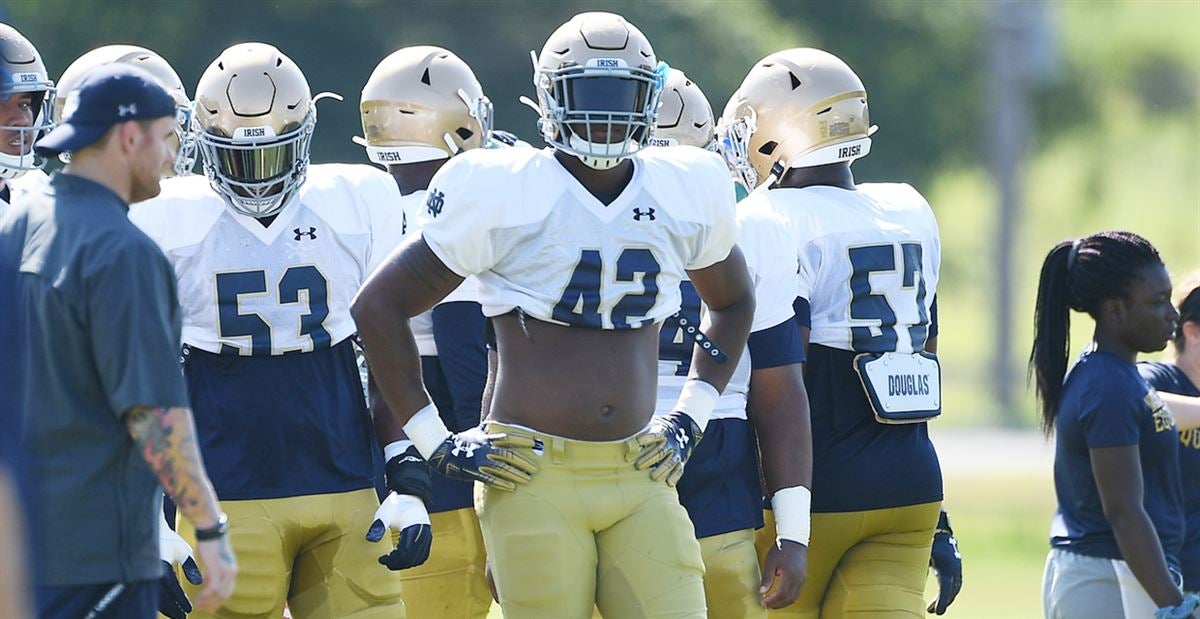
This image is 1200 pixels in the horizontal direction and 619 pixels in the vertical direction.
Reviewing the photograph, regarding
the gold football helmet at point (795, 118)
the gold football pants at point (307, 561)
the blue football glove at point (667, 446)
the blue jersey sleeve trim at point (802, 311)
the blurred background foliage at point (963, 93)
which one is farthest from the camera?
the blurred background foliage at point (963, 93)

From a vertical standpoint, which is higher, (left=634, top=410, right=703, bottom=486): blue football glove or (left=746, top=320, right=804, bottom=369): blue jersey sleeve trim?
(left=746, top=320, right=804, bottom=369): blue jersey sleeve trim

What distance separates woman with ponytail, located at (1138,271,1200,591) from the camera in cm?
546

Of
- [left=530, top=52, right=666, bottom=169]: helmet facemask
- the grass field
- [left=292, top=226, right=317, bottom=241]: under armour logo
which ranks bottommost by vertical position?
the grass field

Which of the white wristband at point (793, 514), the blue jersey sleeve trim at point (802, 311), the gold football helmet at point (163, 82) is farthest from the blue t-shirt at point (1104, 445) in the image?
the gold football helmet at point (163, 82)

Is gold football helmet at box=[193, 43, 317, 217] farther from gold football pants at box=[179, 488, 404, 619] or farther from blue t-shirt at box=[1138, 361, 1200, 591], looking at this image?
blue t-shirt at box=[1138, 361, 1200, 591]

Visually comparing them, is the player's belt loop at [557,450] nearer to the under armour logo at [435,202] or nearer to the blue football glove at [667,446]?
the blue football glove at [667,446]

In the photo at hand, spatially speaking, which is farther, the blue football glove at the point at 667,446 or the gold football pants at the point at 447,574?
the gold football pants at the point at 447,574

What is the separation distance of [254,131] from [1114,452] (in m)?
2.50

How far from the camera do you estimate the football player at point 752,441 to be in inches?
191

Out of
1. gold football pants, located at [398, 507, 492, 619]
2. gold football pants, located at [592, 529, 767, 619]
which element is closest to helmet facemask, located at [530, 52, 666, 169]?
gold football pants, located at [592, 529, 767, 619]

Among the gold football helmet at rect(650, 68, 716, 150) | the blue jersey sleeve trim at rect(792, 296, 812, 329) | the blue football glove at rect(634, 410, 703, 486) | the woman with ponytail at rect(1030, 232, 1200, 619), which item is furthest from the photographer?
the gold football helmet at rect(650, 68, 716, 150)

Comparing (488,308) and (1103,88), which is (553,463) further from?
(1103,88)

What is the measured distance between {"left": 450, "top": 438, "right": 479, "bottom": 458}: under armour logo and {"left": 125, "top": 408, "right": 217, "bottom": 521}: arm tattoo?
69 cm

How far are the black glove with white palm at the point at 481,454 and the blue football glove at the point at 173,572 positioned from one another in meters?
0.80
